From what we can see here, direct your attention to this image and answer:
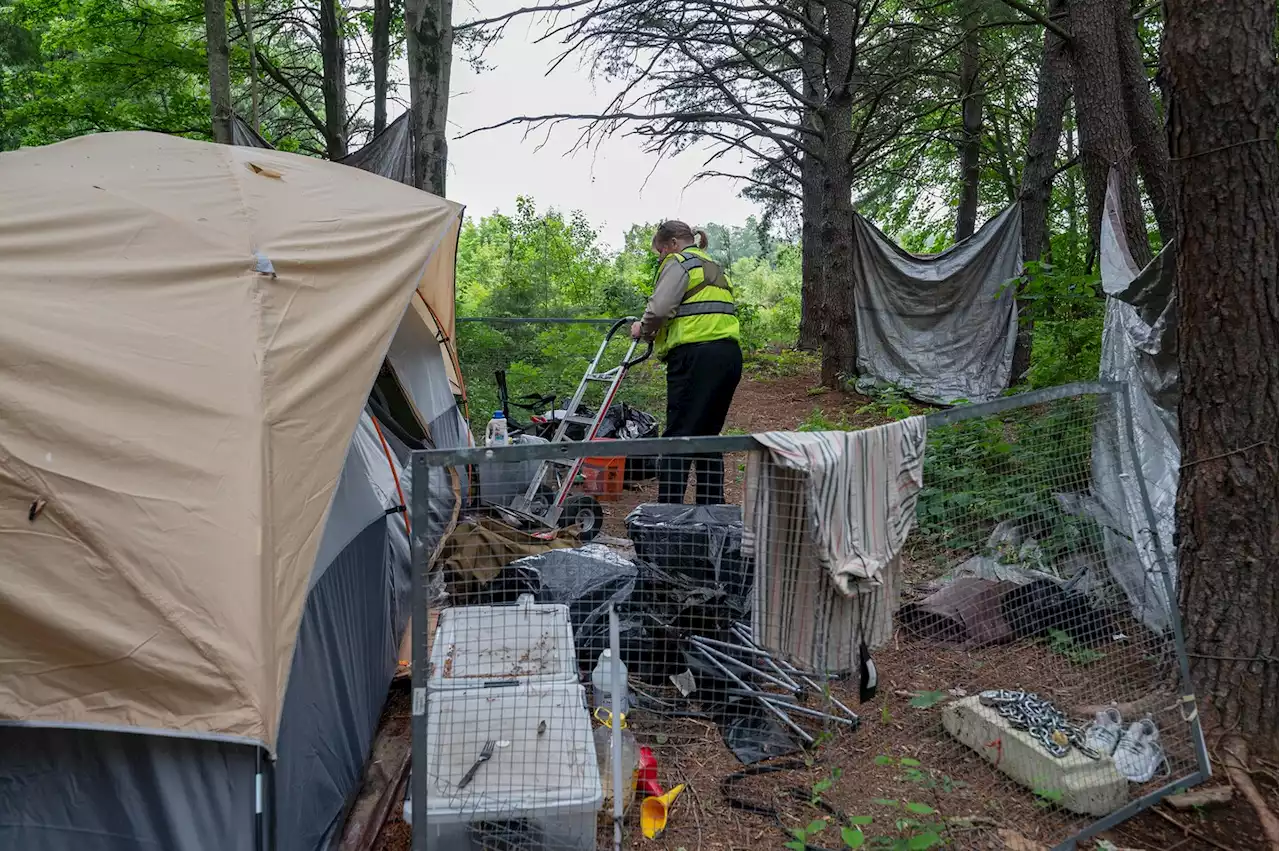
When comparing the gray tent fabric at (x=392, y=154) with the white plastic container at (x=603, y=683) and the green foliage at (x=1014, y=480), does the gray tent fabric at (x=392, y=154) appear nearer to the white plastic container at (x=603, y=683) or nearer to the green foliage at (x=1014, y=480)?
the green foliage at (x=1014, y=480)

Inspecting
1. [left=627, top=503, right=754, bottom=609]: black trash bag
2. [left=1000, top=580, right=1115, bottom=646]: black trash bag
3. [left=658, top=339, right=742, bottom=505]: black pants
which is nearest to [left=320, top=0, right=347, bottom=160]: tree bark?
[left=658, top=339, right=742, bottom=505]: black pants

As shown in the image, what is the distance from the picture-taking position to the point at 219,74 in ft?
21.7

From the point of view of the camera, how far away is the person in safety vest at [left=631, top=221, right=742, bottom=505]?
4.55 m

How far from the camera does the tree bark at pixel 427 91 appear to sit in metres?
6.69

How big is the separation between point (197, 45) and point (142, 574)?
11.3 meters

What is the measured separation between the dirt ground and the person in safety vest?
68.0 inches

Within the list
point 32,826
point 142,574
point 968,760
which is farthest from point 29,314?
point 968,760

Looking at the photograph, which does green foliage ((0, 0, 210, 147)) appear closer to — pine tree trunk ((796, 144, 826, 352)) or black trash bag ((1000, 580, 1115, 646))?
pine tree trunk ((796, 144, 826, 352))

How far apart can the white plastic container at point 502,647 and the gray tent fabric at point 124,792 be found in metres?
0.64

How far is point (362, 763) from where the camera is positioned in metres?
2.71

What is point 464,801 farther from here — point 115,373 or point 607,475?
point 607,475

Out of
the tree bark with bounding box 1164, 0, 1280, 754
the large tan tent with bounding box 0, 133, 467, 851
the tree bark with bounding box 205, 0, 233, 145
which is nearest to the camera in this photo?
the large tan tent with bounding box 0, 133, 467, 851

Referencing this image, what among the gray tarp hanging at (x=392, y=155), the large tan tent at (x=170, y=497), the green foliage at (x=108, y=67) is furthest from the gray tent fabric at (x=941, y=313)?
the green foliage at (x=108, y=67)

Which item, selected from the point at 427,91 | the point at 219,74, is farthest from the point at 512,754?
the point at 219,74
